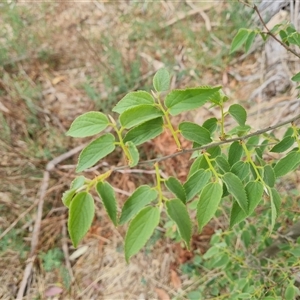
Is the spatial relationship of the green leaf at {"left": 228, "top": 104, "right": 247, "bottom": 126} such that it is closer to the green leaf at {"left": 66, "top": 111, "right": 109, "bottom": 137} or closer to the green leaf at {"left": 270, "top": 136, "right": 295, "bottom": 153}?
the green leaf at {"left": 270, "top": 136, "right": 295, "bottom": 153}

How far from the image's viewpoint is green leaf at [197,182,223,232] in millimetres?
615

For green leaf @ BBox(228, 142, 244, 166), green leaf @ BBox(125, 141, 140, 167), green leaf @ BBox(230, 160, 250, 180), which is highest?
green leaf @ BBox(125, 141, 140, 167)

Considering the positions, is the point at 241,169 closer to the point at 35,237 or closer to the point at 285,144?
the point at 285,144

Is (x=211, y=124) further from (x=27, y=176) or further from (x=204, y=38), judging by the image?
(x=204, y=38)

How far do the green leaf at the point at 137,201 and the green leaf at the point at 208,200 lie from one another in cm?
8

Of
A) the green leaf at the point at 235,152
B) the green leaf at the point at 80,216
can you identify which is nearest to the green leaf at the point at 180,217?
the green leaf at the point at 80,216

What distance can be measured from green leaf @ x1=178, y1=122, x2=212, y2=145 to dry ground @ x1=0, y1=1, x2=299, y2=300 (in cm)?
68

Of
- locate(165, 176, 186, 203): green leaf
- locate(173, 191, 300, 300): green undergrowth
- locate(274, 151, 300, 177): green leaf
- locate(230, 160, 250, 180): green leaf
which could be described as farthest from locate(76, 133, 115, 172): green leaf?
locate(173, 191, 300, 300): green undergrowth

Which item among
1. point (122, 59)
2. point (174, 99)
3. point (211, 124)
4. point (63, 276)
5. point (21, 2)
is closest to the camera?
point (174, 99)

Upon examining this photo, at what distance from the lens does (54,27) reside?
2900mm

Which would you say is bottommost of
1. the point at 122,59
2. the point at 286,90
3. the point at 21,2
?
the point at 286,90

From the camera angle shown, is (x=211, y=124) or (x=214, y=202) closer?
(x=214, y=202)

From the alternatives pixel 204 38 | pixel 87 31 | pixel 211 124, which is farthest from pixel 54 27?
pixel 211 124

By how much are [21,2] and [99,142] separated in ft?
9.61
